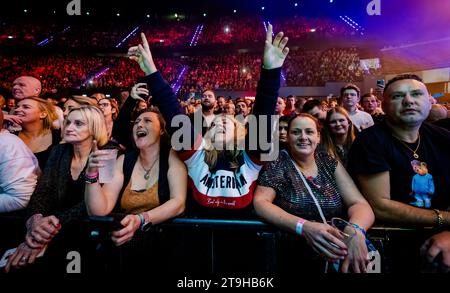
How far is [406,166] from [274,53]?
115 cm

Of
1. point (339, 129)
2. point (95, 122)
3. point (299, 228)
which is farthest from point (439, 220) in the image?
point (95, 122)

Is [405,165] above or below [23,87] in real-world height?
below

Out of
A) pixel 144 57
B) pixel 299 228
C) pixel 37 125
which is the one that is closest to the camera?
pixel 299 228

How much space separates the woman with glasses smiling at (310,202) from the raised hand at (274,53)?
0.45 m

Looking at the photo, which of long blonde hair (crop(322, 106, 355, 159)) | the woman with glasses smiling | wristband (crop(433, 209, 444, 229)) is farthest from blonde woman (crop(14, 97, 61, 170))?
wristband (crop(433, 209, 444, 229))

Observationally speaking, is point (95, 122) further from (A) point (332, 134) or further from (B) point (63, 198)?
(A) point (332, 134)

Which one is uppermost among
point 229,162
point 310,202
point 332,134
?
point 332,134

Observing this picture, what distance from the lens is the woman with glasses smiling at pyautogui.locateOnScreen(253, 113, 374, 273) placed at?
161 cm

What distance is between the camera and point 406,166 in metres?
1.92

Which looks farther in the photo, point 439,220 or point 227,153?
point 227,153

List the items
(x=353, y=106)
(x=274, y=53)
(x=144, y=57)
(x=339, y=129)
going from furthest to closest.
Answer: (x=353, y=106) → (x=339, y=129) → (x=144, y=57) → (x=274, y=53)

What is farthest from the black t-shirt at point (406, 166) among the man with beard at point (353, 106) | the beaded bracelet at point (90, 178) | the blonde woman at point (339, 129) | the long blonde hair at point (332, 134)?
the man with beard at point (353, 106)

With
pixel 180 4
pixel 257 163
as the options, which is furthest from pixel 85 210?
pixel 180 4

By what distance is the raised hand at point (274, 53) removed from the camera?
1.98 metres
